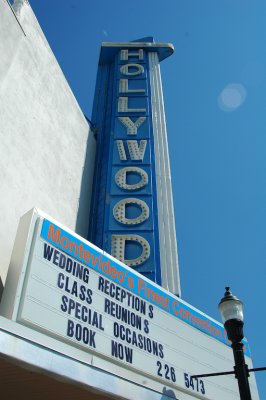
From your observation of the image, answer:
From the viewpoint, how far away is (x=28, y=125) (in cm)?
1022

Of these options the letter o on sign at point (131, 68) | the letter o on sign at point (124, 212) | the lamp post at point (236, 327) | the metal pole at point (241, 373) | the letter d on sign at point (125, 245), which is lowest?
the metal pole at point (241, 373)

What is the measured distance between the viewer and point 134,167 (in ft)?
42.3

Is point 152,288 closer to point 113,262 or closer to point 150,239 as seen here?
point 113,262

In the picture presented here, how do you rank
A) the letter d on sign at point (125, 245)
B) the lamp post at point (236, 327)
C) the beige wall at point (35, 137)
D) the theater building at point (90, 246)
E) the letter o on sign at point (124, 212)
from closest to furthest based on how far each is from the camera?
the lamp post at point (236, 327) → the theater building at point (90, 246) → the beige wall at point (35, 137) → the letter d on sign at point (125, 245) → the letter o on sign at point (124, 212)

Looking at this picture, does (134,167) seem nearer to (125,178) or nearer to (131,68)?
(125,178)

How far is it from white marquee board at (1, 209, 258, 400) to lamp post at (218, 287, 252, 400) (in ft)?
5.22

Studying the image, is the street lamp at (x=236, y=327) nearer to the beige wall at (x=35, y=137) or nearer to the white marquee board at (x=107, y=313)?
the white marquee board at (x=107, y=313)

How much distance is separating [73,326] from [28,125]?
18.0 ft

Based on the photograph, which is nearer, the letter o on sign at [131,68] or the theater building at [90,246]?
the theater building at [90,246]

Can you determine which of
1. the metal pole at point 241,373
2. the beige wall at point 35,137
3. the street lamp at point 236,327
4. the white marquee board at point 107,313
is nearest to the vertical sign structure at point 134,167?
the beige wall at point 35,137

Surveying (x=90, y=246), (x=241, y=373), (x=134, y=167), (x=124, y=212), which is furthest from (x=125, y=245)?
(x=241, y=373)

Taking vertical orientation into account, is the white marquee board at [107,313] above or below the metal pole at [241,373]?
above

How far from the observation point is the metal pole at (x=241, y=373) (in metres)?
5.41

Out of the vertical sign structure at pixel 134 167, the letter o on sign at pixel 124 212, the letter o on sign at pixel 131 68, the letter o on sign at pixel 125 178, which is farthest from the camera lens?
the letter o on sign at pixel 131 68
